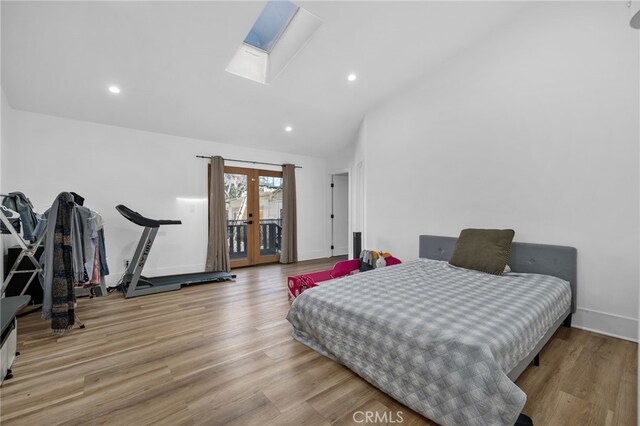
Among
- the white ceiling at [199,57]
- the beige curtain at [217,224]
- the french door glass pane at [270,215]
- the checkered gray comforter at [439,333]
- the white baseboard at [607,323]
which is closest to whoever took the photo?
the checkered gray comforter at [439,333]

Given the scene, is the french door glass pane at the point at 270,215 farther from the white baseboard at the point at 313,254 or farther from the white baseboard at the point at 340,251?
the white baseboard at the point at 340,251

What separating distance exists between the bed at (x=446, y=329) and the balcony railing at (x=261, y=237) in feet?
11.9

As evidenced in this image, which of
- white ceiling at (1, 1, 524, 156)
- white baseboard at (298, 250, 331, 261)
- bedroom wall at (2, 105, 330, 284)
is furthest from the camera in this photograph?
white baseboard at (298, 250, 331, 261)

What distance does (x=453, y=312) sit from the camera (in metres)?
1.79

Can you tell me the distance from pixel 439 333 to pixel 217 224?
14.5 feet

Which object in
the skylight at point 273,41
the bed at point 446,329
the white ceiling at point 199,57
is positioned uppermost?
the skylight at point 273,41

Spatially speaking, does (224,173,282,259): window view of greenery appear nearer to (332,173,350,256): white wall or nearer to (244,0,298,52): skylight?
(332,173,350,256): white wall

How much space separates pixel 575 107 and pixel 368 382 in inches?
130

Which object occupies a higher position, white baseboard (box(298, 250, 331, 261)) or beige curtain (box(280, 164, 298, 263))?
beige curtain (box(280, 164, 298, 263))

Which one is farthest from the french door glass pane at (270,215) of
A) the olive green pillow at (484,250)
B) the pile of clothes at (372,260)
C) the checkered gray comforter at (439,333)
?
the olive green pillow at (484,250)

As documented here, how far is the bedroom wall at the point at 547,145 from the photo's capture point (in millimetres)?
2520

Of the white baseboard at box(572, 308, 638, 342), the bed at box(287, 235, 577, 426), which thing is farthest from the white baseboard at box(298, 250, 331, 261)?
the white baseboard at box(572, 308, 638, 342)

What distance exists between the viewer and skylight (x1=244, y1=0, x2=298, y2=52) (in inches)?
124

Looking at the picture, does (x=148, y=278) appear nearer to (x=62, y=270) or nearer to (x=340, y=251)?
(x=62, y=270)
